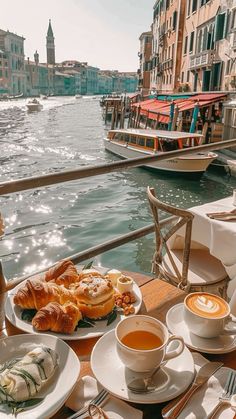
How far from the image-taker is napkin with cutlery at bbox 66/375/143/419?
901 millimetres

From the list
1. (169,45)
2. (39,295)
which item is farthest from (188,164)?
(169,45)

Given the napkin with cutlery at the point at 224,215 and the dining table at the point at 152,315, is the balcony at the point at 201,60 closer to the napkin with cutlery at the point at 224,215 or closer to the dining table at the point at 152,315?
the napkin with cutlery at the point at 224,215

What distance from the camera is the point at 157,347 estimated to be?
3.28ft

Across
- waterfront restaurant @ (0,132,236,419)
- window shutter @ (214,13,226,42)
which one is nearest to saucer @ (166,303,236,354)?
waterfront restaurant @ (0,132,236,419)

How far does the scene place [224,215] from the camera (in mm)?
2521

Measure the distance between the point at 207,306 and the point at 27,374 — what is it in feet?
2.10

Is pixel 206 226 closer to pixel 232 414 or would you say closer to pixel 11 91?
pixel 232 414

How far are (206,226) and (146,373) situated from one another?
1785mm

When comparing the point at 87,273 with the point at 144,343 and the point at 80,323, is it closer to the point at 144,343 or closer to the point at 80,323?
the point at 80,323

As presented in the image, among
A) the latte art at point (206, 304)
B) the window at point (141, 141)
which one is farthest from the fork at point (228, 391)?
the window at point (141, 141)

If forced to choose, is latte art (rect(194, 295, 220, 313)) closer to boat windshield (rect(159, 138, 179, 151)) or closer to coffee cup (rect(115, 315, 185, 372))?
coffee cup (rect(115, 315, 185, 372))

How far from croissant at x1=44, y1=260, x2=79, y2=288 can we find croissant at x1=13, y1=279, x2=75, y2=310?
8 centimetres

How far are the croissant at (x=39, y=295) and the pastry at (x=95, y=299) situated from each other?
0.12ft

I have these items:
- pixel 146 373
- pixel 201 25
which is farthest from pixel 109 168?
pixel 201 25
